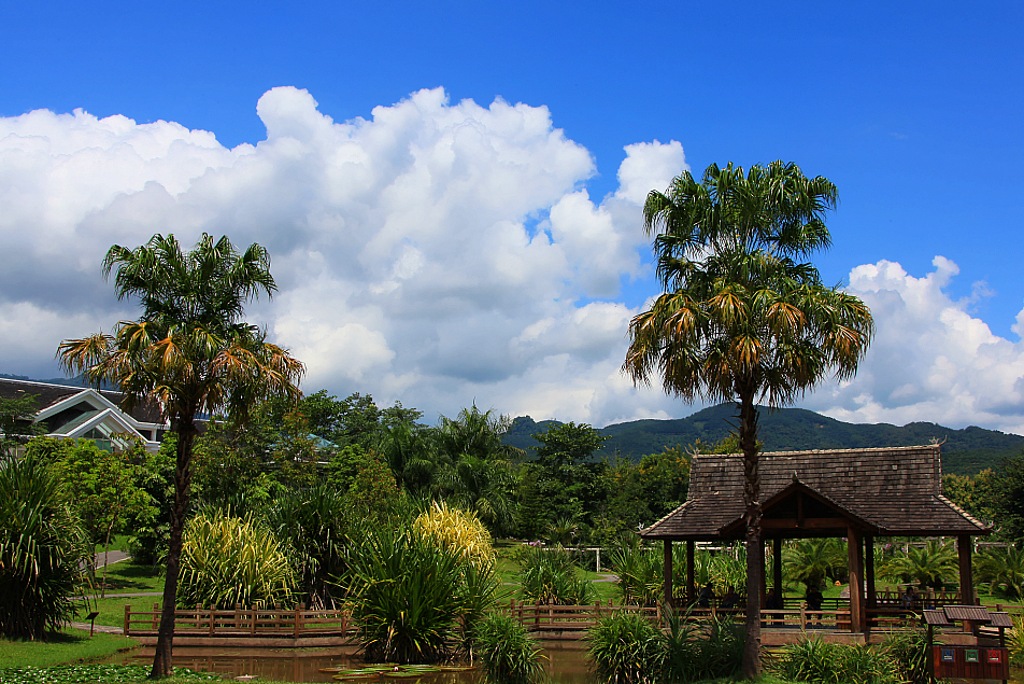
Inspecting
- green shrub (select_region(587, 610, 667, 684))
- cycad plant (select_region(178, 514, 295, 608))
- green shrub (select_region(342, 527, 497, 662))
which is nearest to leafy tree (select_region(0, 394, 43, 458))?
cycad plant (select_region(178, 514, 295, 608))

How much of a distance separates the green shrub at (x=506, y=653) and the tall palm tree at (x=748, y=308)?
443cm

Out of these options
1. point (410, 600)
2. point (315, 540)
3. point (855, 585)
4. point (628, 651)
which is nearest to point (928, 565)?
point (855, 585)

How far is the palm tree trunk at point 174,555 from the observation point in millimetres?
16047

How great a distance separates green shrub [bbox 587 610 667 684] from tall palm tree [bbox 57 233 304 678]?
7.89 m

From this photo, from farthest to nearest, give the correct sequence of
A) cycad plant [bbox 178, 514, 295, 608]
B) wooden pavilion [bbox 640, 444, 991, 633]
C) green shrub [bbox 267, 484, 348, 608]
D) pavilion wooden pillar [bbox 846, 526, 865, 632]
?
green shrub [bbox 267, 484, 348, 608] < cycad plant [bbox 178, 514, 295, 608] < wooden pavilion [bbox 640, 444, 991, 633] < pavilion wooden pillar [bbox 846, 526, 865, 632]

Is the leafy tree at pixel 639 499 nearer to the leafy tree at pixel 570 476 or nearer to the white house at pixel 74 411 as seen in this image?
the leafy tree at pixel 570 476

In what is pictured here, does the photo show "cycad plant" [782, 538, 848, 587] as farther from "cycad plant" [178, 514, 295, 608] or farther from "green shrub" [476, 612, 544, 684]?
"cycad plant" [178, 514, 295, 608]

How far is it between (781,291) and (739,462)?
1003cm

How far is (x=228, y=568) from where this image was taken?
77.6ft

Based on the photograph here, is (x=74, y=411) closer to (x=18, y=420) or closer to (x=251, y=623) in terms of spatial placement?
(x=18, y=420)

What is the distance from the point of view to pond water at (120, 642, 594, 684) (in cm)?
1894

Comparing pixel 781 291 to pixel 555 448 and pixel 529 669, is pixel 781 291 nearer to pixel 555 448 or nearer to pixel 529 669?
pixel 529 669

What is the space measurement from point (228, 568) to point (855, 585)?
15.6 m

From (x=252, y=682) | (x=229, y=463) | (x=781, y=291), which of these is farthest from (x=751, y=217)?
(x=229, y=463)
